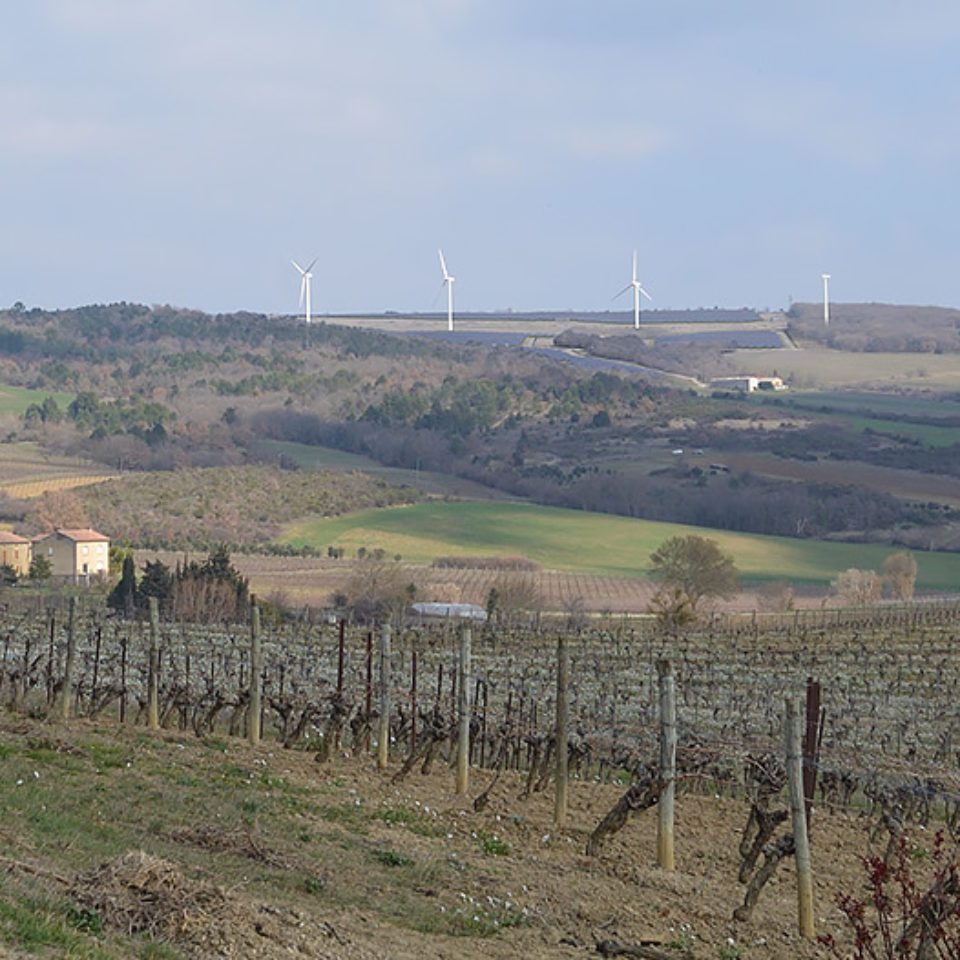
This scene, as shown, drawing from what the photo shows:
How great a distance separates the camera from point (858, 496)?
13975 cm

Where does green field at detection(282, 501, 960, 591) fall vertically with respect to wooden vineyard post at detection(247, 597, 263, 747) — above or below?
below

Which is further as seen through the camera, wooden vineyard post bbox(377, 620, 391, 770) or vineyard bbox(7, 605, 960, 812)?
vineyard bbox(7, 605, 960, 812)

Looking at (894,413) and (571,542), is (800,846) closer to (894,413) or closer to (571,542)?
(571,542)

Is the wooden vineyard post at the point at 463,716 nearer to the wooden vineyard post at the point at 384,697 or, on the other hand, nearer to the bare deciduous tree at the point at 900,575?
the wooden vineyard post at the point at 384,697

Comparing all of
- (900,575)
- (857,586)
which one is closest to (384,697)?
(857,586)

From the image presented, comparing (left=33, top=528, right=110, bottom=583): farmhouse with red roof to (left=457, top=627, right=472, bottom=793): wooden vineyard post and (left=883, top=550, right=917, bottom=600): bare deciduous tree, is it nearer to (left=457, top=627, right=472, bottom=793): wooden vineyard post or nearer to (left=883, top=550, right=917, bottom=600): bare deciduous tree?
(left=883, top=550, right=917, bottom=600): bare deciduous tree

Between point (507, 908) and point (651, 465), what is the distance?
15032 cm

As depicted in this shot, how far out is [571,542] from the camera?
124 m

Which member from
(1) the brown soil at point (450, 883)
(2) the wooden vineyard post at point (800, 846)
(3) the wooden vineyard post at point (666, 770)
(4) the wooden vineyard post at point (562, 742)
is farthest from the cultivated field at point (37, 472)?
(2) the wooden vineyard post at point (800, 846)

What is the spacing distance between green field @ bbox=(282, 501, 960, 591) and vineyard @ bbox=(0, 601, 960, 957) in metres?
39.1

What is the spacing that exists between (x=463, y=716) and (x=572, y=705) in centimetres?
1796

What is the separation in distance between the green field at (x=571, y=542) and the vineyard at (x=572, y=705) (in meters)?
39.1

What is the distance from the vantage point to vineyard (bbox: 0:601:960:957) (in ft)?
63.3

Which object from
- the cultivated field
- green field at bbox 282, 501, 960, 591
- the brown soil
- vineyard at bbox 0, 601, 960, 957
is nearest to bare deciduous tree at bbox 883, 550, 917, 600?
green field at bbox 282, 501, 960, 591
